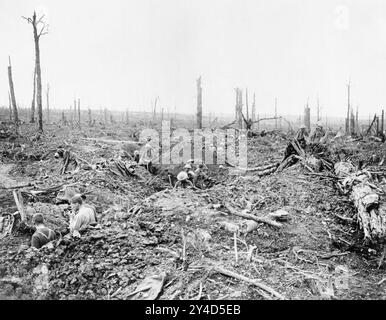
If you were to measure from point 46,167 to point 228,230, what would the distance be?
862 cm

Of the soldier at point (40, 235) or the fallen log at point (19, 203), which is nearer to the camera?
the soldier at point (40, 235)

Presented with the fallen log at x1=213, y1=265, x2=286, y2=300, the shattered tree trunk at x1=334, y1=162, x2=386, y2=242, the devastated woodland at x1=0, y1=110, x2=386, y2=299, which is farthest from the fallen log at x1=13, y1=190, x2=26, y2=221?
the shattered tree trunk at x1=334, y1=162, x2=386, y2=242

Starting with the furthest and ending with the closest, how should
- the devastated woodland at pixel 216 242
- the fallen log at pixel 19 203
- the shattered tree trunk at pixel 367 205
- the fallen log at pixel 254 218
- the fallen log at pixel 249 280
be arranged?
the fallen log at pixel 19 203, the fallen log at pixel 254 218, the shattered tree trunk at pixel 367 205, the devastated woodland at pixel 216 242, the fallen log at pixel 249 280

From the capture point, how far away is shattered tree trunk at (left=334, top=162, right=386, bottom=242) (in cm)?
488

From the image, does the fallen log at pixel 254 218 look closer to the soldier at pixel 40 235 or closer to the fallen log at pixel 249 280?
the fallen log at pixel 249 280

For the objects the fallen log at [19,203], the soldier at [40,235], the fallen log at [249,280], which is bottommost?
the fallen log at [249,280]

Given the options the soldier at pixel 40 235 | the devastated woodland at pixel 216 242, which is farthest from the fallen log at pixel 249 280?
the soldier at pixel 40 235

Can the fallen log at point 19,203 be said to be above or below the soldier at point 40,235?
above

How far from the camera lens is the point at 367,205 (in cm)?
524

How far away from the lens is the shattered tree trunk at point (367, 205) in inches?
192

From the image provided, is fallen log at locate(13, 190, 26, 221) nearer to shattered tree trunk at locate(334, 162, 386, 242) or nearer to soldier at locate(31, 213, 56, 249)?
soldier at locate(31, 213, 56, 249)
